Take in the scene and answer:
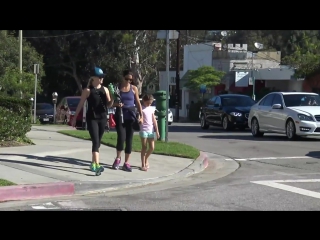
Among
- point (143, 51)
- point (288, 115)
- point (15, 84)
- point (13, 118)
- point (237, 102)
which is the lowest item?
point (13, 118)

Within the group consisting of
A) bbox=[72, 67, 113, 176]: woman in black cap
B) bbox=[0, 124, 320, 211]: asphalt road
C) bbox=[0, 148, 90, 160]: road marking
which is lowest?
bbox=[0, 124, 320, 211]: asphalt road

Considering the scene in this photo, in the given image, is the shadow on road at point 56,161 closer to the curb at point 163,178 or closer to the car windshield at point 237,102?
the curb at point 163,178

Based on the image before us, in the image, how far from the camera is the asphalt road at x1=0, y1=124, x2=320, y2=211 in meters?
9.73

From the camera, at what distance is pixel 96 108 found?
1218cm

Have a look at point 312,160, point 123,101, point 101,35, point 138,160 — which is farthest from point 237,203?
point 101,35

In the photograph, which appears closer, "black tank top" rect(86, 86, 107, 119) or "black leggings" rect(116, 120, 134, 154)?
"black tank top" rect(86, 86, 107, 119)

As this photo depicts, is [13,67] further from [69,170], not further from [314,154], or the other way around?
[69,170]

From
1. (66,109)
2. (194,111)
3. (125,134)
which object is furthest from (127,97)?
(194,111)

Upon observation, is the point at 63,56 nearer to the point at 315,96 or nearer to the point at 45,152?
the point at 315,96

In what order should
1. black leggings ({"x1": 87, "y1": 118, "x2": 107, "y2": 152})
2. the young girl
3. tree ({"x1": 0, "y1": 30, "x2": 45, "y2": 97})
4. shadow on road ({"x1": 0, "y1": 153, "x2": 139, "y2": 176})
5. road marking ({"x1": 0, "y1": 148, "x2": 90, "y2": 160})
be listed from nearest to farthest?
black leggings ({"x1": 87, "y1": 118, "x2": 107, "y2": 152}) < shadow on road ({"x1": 0, "y1": 153, "x2": 139, "y2": 176}) < the young girl < road marking ({"x1": 0, "y1": 148, "x2": 90, "y2": 160}) < tree ({"x1": 0, "y1": 30, "x2": 45, "y2": 97})

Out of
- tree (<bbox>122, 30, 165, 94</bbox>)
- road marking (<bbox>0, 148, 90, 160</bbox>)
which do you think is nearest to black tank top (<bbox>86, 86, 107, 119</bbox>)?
road marking (<bbox>0, 148, 90, 160</bbox>)

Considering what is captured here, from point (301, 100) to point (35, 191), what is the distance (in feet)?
40.4

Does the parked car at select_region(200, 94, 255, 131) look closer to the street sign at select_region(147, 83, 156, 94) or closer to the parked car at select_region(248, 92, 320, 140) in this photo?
the parked car at select_region(248, 92, 320, 140)
